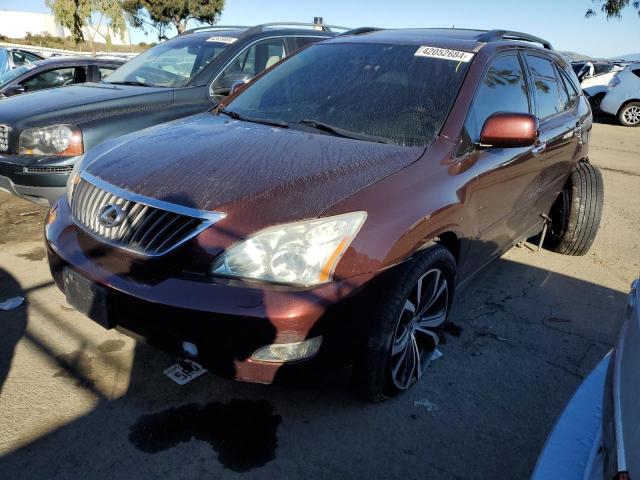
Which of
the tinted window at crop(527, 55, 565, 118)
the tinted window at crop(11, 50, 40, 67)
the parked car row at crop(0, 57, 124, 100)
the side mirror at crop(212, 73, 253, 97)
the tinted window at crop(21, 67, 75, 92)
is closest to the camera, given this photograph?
the tinted window at crop(527, 55, 565, 118)

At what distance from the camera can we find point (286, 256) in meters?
1.93

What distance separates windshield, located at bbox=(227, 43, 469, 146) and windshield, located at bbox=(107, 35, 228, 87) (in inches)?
73.1

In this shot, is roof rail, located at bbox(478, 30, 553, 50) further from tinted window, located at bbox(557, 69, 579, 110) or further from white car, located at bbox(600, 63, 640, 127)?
white car, located at bbox(600, 63, 640, 127)

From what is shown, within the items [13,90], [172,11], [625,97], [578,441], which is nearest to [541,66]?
[578,441]

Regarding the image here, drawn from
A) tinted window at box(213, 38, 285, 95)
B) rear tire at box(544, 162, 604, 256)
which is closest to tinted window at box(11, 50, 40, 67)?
tinted window at box(213, 38, 285, 95)

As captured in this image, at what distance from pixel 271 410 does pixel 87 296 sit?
0.97 m

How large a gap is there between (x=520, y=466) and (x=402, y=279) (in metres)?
0.94

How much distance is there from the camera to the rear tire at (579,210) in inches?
167

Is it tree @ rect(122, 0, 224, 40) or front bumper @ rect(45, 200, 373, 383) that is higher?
tree @ rect(122, 0, 224, 40)

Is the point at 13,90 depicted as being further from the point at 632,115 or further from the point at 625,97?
the point at 632,115

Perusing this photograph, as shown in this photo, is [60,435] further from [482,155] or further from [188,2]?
[188,2]

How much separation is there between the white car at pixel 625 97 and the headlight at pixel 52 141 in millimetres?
14310

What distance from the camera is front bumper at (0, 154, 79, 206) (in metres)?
3.84

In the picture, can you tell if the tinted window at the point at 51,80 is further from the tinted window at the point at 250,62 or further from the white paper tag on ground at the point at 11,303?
the white paper tag on ground at the point at 11,303
